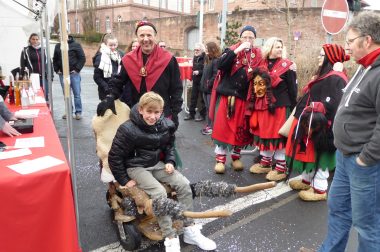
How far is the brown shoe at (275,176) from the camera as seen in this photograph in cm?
464

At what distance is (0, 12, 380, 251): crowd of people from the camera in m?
2.20

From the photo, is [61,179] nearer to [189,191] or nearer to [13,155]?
[13,155]

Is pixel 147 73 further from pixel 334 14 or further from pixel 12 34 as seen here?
pixel 12 34

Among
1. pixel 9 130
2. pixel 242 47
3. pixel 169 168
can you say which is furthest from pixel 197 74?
pixel 9 130

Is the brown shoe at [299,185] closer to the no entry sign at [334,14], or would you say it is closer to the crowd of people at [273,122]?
the crowd of people at [273,122]

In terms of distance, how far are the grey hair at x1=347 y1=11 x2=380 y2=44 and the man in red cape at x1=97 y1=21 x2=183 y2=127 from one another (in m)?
1.83

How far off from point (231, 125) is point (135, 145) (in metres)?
2.07

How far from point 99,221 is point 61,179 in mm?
1318

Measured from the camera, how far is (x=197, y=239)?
9.67ft

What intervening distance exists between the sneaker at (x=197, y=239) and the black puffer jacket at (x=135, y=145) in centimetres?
58

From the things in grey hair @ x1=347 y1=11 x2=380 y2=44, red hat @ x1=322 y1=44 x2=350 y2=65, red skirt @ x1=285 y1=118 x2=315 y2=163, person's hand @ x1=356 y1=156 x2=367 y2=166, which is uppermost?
grey hair @ x1=347 y1=11 x2=380 y2=44

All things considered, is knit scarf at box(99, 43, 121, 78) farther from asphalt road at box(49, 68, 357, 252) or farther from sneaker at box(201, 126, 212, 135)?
sneaker at box(201, 126, 212, 135)

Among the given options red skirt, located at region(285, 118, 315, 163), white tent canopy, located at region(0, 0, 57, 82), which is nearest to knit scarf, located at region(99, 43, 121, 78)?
white tent canopy, located at region(0, 0, 57, 82)

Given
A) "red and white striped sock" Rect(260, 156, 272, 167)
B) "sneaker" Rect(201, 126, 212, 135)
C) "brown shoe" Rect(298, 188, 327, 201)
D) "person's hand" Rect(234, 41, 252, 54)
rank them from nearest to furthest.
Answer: "brown shoe" Rect(298, 188, 327, 201) < "person's hand" Rect(234, 41, 252, 54) < "red and white striped sock" Rect(260, 156, 272, 167) < "sneaker" Rect(201, 126, 212, 135)
